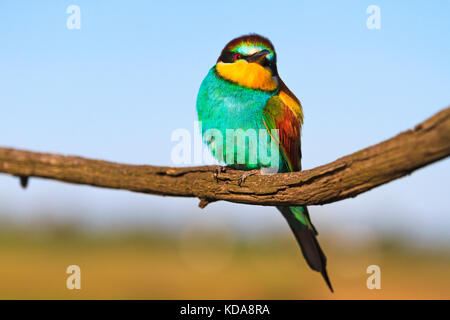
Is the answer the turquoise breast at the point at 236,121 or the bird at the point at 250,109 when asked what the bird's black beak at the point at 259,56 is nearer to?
the bird at the point at 250,109

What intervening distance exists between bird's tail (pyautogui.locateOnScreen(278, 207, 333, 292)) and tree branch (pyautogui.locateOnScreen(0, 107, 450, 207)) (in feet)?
3.94

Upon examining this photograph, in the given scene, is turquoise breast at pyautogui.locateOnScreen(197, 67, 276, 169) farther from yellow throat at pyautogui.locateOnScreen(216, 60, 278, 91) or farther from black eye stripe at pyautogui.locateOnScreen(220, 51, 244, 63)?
black eye stripe at pyautogui.locateOnScreen(220, 51, 244, 63)

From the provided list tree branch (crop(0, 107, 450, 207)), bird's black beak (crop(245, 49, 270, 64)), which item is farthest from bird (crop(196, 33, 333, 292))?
tree branch (crop(0, 107, 450, 207))

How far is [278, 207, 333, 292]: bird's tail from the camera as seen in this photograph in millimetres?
4172

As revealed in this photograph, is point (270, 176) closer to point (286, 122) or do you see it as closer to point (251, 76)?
point (286, 122)

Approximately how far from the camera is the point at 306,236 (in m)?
4.25

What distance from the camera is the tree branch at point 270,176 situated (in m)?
2.11

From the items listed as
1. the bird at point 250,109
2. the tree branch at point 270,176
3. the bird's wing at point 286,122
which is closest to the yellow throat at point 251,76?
the bird at point 250,109

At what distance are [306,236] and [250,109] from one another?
1322 millimetres

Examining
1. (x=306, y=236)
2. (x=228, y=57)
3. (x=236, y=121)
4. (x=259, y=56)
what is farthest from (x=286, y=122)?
(x=306, y=236)

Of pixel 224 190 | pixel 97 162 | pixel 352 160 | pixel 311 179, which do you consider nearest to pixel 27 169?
pixel 97 162

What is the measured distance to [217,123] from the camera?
3994mm

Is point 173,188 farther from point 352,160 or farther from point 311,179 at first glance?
point 352,160

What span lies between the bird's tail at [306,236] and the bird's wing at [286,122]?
42cm
